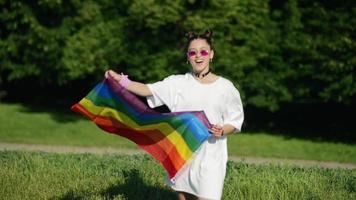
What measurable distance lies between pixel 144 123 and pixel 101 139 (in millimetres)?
8953

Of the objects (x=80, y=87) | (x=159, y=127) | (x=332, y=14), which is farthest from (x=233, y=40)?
(x=159, y=127)

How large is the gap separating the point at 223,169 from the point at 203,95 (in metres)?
0.62

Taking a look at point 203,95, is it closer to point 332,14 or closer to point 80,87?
point 332,14

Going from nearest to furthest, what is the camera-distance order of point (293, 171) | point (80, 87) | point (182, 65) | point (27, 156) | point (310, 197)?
point (310, 197)
point (293, 171)
point (27, 156)
point (182, 65)
point (80, 87)

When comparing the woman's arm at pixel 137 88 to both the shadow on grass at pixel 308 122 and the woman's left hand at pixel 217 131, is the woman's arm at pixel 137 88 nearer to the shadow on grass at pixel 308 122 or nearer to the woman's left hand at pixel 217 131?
the woman's left hand at pixel 217 131

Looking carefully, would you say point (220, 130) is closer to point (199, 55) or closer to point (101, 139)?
point (199, 55)

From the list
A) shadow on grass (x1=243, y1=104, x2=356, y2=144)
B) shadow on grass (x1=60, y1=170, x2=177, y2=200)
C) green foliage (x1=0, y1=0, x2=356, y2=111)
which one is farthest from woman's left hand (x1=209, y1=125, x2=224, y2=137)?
shadow on grass (x1=243, y1=104, x2=356, y2=144)

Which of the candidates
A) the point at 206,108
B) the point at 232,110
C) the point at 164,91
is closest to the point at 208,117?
the point at 206,108

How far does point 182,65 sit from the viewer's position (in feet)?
47.6

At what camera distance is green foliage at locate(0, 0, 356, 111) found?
13438 millimetres

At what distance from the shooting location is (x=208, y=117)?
15.9 feet

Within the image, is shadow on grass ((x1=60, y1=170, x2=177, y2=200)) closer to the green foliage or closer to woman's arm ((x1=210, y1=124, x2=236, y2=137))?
woman's arm ((x1=210, y1=124, x2=236, y2=137))

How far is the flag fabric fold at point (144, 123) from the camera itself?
16.2 feet

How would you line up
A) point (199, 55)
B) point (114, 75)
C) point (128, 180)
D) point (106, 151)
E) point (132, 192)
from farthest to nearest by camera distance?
point (106, 151)
point (128, 180)
point (132, 192)
point (114, 75)
point (199, 55)
